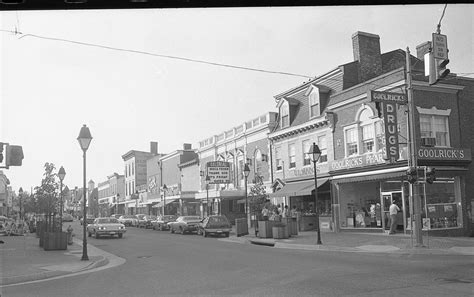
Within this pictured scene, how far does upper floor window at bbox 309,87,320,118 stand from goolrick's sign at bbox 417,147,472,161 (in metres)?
8.85

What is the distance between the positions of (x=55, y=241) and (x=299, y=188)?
15.6m

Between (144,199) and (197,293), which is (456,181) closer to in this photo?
(197,293)

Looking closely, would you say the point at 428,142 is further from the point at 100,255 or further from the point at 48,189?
the point at 48,189

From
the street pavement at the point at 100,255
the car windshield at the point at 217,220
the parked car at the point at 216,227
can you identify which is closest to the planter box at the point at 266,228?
the street pavement at the point at 100,255

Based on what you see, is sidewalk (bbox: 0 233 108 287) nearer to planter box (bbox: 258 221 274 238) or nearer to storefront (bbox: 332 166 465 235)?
planter box (bbox: 258 221 274 238)

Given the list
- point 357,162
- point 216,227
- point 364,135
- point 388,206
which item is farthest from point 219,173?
point 388,206

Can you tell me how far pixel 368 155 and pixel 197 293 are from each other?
58.7ft

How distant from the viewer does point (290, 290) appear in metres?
9.59

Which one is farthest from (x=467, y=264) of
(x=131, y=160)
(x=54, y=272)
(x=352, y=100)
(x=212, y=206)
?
(x=131, y=160)

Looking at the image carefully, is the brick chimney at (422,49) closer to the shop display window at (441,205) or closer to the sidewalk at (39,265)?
the shop display window at (441,205)

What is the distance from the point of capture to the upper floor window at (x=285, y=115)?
34181 mm

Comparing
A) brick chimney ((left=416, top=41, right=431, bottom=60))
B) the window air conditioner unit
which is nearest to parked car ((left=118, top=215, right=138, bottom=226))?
brick chimney ((left=416, top=41, right=431, bottom=60))

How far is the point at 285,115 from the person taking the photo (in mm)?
34531

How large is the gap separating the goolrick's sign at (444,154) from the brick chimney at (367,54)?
299 inches
